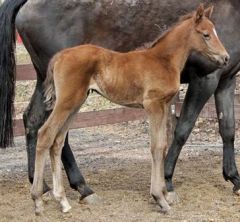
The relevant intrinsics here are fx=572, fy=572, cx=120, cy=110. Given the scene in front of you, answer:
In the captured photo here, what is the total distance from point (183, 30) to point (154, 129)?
33.5 inches

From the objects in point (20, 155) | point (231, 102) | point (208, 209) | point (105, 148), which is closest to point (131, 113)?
point (105, 148)

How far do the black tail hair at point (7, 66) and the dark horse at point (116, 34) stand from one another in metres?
0.15

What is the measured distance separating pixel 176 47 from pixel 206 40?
0.26 m

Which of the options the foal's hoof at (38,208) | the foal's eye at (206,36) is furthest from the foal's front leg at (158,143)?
the foal's hoof at (38,208)

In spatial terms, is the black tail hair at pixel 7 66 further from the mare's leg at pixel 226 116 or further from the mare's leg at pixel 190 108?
the mare's leg at pixel 226 116

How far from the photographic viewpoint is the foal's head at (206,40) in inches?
177

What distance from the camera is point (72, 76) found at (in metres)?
4.43

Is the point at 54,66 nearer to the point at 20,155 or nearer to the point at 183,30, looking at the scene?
the point at 183,30

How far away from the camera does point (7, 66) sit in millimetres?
5625

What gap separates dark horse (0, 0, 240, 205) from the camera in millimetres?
5227

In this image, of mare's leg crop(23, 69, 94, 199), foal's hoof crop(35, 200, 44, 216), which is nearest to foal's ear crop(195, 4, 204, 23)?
mare's leg crop(23, 69, 94, 199)

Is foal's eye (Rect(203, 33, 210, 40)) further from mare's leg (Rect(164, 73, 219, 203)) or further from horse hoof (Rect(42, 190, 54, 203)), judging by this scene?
horse hoof (Rect(42, 190, 54, 203))

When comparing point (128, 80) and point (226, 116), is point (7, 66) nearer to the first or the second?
point (128, 80)

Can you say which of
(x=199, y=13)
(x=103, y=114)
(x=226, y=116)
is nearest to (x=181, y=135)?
(x=226, y=116)
